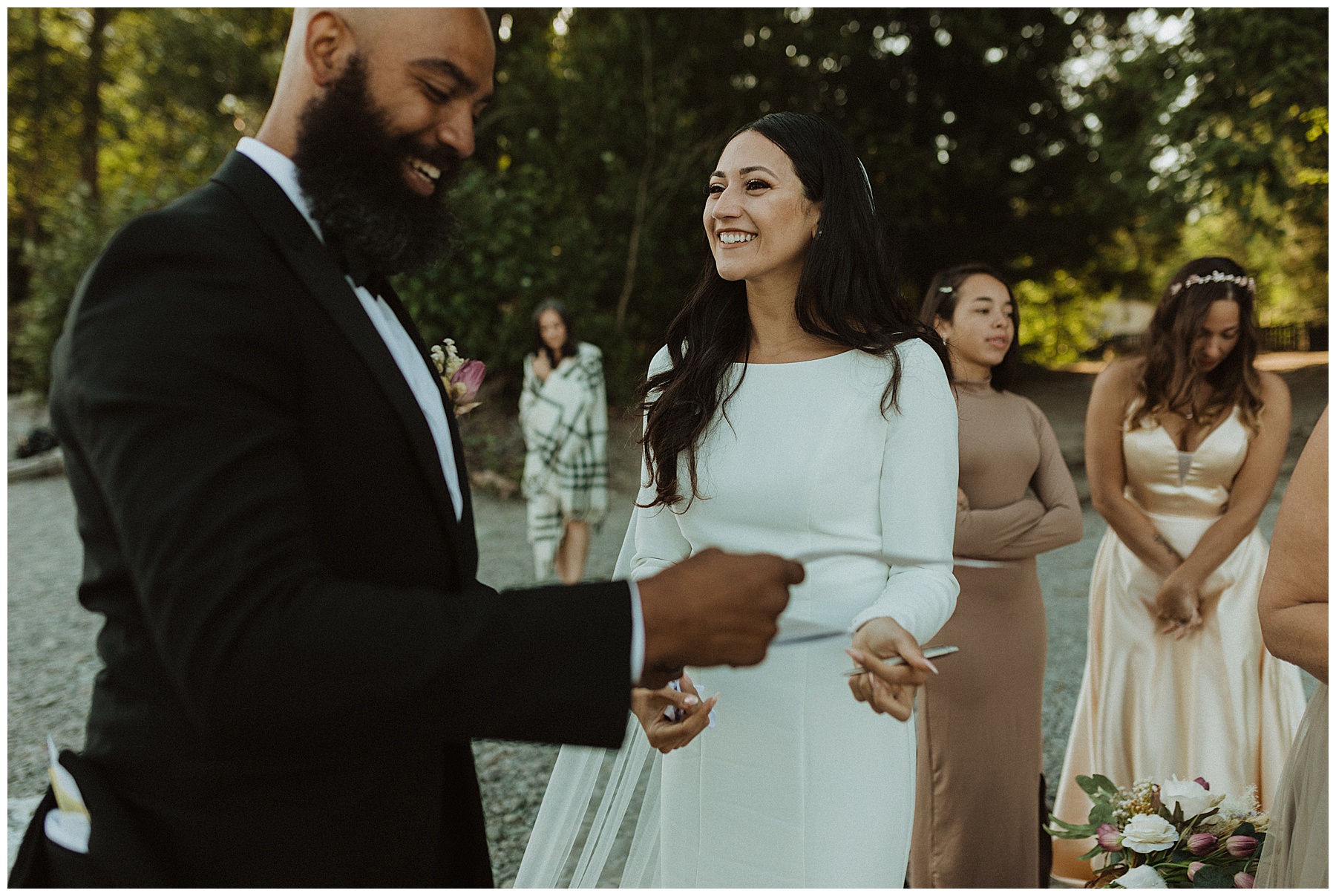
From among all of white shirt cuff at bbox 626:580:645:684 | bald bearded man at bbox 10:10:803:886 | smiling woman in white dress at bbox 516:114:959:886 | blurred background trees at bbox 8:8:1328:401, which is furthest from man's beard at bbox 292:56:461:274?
blurred background trees at bbox 8:8:1328:401

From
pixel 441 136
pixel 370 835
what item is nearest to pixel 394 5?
pixel 441 136

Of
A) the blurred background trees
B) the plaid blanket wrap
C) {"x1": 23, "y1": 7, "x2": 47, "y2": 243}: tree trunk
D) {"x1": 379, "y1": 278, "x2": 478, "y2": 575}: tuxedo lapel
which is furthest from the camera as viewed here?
{"x1": 23, "y1": 7, "x2": 47, "y2": 243}: tree trunk

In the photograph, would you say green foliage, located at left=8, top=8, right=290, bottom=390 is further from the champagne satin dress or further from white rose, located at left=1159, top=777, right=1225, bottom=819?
white rose, located at left=1159, top=777, right=1225, bottom=819

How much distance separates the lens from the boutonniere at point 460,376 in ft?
6.52

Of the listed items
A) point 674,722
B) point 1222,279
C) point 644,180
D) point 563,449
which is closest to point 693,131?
point 644,180

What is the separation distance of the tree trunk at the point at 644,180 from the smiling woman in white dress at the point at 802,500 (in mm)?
12154

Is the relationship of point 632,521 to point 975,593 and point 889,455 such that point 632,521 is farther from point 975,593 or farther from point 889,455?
point 975,593

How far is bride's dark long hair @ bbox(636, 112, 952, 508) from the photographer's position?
2105 mm

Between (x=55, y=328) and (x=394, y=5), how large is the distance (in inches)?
741

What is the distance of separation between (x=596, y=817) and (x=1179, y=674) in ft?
8.80

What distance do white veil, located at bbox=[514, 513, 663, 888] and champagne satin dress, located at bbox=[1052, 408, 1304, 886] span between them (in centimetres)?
Result: 225

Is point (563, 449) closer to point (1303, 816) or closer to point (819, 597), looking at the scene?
point (819, 597)

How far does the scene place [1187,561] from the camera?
3.75 meters

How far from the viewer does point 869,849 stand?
76.7 inches
